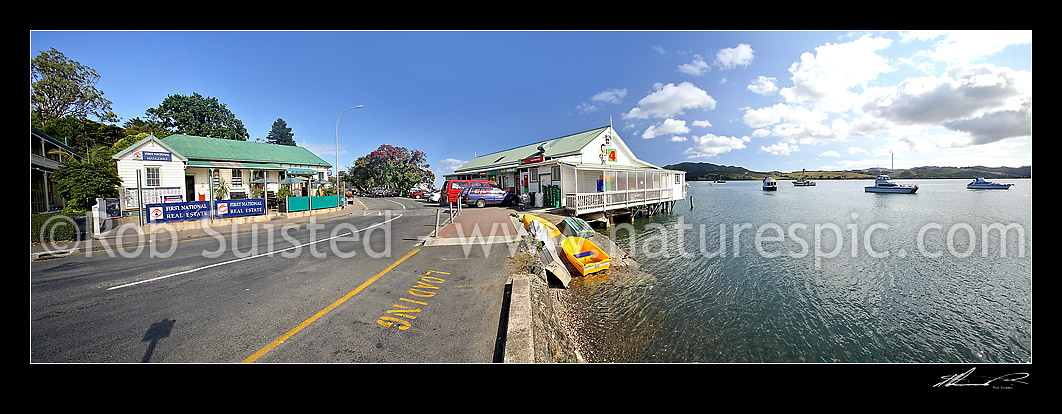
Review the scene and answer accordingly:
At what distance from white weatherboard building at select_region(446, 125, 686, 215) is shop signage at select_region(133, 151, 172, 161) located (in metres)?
18.7

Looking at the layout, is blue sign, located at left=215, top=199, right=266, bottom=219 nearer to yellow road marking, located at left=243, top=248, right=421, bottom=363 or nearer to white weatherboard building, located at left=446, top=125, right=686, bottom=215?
yellow road marking, located at left=243, top=248, right=421, bottom=363

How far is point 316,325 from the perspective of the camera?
3.97 metres

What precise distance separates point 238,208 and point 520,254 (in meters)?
14.4

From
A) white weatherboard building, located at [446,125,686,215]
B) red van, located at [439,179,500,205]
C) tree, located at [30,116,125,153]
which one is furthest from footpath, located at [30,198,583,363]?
tree, located at [30,116,125,153]

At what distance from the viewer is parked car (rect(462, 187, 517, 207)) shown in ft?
67.0

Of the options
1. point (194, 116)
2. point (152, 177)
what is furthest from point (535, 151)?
point (194, 116)

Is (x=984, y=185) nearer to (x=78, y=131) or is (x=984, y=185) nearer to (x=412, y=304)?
(x=412, y=304)

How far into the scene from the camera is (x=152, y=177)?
1817cm

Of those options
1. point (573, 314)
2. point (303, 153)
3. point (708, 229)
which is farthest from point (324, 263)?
point (303, 153)
